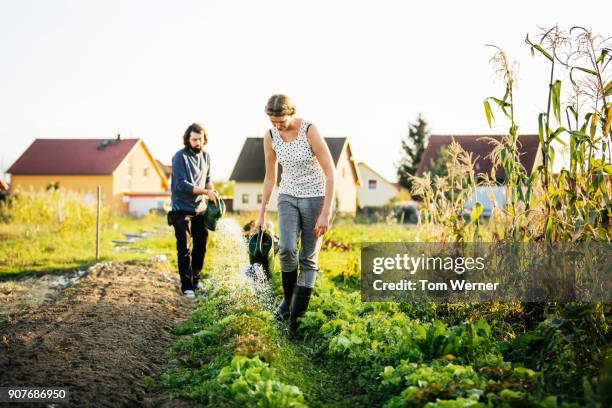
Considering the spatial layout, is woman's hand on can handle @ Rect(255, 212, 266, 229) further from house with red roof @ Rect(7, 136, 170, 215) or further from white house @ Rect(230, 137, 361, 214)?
white house @ Rect(230, 137, 361, 214)

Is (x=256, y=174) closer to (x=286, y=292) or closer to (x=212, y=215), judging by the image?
(x=212, y=215)

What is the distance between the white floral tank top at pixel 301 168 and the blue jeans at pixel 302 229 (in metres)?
0.07

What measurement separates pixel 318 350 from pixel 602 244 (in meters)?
2.22


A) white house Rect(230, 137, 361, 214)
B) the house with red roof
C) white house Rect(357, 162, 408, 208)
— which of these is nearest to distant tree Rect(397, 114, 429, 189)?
white house Rect(357, 162, 408, 208)

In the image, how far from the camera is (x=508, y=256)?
504cm

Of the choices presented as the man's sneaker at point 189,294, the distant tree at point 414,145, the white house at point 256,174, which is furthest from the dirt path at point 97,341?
the distant tree at point 414,145

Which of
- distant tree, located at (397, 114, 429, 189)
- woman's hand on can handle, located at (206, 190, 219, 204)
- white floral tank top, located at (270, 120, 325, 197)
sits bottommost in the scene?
woman's hand on can handle, located at (206, 190, 219, 204)

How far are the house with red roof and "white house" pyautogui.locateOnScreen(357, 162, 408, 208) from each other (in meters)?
19.5

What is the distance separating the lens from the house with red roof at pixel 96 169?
3591 cm

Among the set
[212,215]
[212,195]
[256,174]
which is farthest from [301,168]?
[256,174]

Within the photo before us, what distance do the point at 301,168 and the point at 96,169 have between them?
111 ft

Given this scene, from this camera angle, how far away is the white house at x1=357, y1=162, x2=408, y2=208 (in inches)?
2084

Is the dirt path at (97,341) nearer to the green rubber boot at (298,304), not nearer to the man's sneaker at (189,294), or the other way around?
the man's sneaker at (189,294)

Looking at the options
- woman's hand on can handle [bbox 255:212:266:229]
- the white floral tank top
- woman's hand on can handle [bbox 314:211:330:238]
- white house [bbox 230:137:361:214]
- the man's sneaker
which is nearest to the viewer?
woman's hand on can handle [bbox 314:211:330:238]
